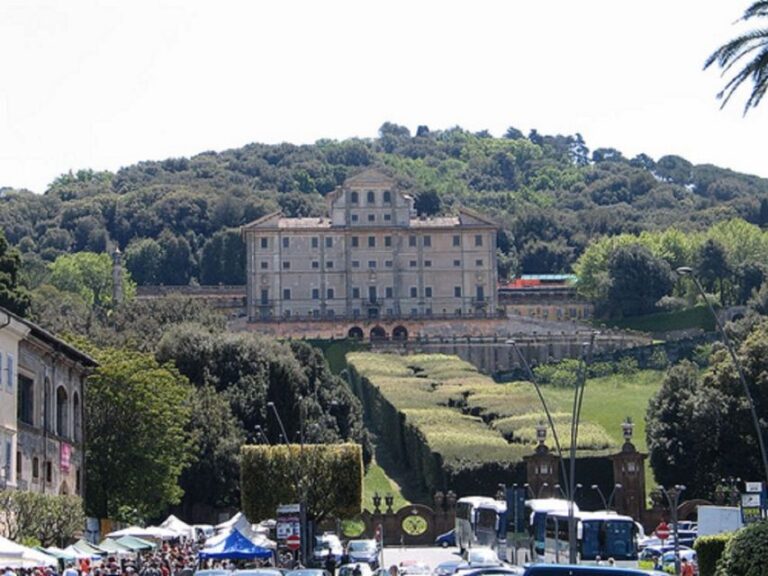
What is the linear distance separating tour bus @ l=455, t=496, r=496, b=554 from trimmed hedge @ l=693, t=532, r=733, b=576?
1257 inches

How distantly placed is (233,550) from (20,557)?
11.6m

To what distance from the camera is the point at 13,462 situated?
2029 inches

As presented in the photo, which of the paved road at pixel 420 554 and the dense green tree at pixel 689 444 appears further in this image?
the dense green tree at pixel 689 444

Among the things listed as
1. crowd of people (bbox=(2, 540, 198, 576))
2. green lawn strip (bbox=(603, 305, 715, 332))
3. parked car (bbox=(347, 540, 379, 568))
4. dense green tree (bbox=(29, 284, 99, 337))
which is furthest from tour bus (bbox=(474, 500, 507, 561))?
green lawn strip (bbox=(603, 305, 715, 332))

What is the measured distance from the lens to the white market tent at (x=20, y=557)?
3703 centimetres

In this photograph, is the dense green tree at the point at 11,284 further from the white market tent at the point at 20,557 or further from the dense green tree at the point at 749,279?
the dense green tree at the point at 749,279

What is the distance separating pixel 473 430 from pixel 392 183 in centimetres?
7004

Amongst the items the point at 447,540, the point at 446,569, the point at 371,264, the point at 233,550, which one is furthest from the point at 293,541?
the point at 371,264

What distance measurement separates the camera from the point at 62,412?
60.6 m

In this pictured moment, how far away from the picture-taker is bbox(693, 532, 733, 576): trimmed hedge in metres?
34.0

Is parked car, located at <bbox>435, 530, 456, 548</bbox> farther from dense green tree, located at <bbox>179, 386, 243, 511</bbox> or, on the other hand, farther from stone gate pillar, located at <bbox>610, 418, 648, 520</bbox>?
dense green tree, located at <bbox>179, 386, 243, 511</bbox>

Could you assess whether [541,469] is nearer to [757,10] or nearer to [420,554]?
[420,554]

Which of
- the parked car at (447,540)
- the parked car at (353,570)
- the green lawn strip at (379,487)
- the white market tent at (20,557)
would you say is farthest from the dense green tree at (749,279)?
the white market tent at (20,557)

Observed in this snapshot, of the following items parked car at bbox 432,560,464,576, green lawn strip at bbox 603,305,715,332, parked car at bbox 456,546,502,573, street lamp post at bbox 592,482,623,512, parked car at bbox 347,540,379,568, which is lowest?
street lamp post at bbox 592,482,623,512
